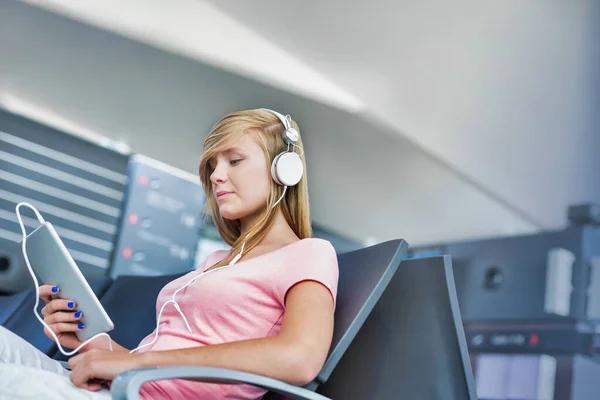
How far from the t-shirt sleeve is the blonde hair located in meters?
0.15

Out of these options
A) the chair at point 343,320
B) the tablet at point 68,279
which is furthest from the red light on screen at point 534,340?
the tablet at point 68,279

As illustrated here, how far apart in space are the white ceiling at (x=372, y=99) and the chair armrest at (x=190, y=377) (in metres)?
2.68

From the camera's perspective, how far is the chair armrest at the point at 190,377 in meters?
0.80

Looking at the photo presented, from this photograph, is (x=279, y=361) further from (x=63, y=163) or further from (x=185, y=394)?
(x=63, y=163)

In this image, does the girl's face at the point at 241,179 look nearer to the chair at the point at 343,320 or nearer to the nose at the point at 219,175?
the nose at the point at 219,175

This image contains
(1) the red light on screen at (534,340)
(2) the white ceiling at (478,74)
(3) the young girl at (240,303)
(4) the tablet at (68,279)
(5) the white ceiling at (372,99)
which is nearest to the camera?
(3) the young girl at (240,303)

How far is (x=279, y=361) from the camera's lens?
95 cm

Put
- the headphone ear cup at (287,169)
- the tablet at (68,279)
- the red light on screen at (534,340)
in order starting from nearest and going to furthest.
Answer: the tablet at (68,279)
the headphone ear cup at (287,169)
the red light on screen at (534,340)

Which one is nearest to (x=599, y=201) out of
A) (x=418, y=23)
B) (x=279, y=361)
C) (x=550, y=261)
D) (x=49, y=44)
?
(x=418, y=23)

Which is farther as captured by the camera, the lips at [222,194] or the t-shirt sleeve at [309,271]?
the lips at [222,194]

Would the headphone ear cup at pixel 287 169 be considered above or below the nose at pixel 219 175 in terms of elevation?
above

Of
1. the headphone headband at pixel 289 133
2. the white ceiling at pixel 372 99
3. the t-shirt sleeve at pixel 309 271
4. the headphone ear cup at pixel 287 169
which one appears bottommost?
the t-shirt sleeve at pixel 309 271

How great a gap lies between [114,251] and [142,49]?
1025 mm

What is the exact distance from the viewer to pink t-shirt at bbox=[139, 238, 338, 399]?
1096mm
